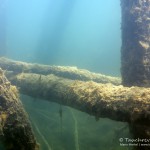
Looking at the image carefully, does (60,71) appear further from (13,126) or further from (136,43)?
(13,126)

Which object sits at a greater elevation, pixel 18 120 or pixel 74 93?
pixel 74 93

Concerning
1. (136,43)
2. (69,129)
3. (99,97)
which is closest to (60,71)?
(69,129)

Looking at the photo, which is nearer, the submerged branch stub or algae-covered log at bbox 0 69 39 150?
algae-covered log at bbox 0 69 39 150

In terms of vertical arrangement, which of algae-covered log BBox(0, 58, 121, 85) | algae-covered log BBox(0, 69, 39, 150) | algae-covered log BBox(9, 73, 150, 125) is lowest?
algae-covered log BBox(0, 69, 39, 150)

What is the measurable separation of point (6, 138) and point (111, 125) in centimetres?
319

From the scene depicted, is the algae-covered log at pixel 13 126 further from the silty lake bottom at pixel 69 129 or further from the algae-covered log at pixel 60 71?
the algae-covered log at pixel 60 71

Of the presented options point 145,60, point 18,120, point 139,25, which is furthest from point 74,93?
point 139,25

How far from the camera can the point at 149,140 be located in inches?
100

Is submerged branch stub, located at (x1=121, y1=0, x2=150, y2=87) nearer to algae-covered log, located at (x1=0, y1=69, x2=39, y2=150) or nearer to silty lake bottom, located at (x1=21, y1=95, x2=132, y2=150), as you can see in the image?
silty lake bottom, located at (x1=21, y1=95, x2=132, y2=150)

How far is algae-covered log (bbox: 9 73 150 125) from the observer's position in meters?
2.67

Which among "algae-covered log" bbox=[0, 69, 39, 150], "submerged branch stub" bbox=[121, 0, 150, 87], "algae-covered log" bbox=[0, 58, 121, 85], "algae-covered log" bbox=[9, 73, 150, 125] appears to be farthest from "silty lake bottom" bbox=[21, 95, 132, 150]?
"algae-covered log" bbox=[0, 69, 39, 150]

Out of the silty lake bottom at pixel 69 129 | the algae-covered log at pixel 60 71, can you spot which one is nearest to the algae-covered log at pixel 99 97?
the silty lake bottom at pixel 69 129

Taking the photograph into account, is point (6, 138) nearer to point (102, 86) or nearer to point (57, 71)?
point (102, 86)

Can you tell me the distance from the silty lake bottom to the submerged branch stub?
1.19 metres
